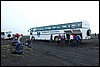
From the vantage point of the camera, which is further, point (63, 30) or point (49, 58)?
point (63, 30)

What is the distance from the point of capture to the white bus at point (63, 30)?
35219 mm

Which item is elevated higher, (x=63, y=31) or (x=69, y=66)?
(x=63, y=31)

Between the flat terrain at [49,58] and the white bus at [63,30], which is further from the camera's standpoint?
the white bus at [63,30]

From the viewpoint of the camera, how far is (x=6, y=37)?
187 ft

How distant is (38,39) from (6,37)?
1371 centimetres

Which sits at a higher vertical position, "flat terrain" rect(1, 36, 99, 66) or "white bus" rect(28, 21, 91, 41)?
"white bus" rect(28, 21, 91, 41)

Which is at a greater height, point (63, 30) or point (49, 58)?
point (63, 30)

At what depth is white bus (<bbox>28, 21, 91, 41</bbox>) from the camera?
1387 inches

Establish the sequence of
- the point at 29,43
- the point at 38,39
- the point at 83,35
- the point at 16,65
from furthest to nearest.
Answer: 1. the point at 38,39
2. the point at 83,35
3. the point at 29,43
4. the point at 16,65

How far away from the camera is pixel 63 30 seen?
125 feet

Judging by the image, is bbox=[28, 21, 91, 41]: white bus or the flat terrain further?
bbox=[28, 21, 91, 41]: white bus

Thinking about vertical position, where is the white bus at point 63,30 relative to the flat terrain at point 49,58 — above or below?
above

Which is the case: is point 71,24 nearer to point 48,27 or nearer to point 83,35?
point 83,35

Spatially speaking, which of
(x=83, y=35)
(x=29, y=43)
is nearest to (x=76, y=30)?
(x=83, y=35)
